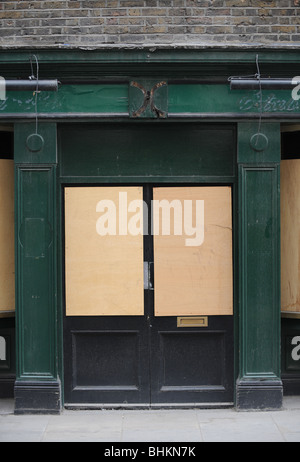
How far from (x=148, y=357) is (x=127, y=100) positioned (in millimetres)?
2802

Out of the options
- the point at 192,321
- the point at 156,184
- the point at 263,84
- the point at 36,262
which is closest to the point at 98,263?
the point at 36,262

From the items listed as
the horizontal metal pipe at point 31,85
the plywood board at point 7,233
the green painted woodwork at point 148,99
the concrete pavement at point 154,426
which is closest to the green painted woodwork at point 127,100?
the green painted woodwork at point 148,99

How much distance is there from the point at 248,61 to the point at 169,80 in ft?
2.81

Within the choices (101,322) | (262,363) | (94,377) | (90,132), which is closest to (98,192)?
(90,132)

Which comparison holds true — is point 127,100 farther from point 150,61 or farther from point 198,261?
point 198,261

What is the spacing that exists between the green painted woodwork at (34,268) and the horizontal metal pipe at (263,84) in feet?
6.73

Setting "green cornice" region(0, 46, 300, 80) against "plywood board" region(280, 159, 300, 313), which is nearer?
"green cornice" region(0, 46, 300, 80)

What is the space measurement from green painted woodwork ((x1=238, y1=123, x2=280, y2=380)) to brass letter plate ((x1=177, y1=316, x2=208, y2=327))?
1.38 ft

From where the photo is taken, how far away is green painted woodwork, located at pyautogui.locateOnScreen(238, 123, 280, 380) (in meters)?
7.50

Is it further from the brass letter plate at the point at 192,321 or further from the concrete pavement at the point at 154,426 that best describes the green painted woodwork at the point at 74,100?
the concrete pavement at the point at 154,426

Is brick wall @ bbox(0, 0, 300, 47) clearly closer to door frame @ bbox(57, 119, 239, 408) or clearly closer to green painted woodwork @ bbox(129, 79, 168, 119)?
green painted woodwork @ bbox(129, 79, 168, 119)

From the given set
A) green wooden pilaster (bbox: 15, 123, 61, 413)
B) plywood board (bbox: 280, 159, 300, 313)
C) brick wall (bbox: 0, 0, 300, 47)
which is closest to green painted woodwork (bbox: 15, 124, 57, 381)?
green wooden pilaster (bbox: 15, 123, 61, 413)
